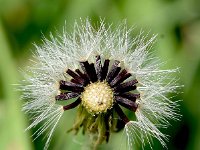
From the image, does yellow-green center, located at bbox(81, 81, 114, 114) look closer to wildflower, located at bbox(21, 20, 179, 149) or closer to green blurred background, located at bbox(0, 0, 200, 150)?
wildflower, located at bbox(21, 20, 179, 149)

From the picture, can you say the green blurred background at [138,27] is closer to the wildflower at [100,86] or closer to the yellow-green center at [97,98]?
the wildflower at [100,86]

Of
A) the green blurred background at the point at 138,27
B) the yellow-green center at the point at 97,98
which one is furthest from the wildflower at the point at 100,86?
the green blurred background at the point at 138,27

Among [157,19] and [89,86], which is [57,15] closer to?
[157,19]

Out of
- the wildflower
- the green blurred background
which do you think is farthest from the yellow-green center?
the green blurred background

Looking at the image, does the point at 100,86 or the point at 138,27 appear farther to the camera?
the point at 138,27

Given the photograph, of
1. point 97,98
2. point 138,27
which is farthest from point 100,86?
point 138,27

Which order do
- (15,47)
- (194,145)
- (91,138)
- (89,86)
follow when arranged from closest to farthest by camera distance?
(89,86), (91,138), (194,145), (15,47)

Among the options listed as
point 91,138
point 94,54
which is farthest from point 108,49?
point 91,138

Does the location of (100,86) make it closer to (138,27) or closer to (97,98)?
(97,98)
